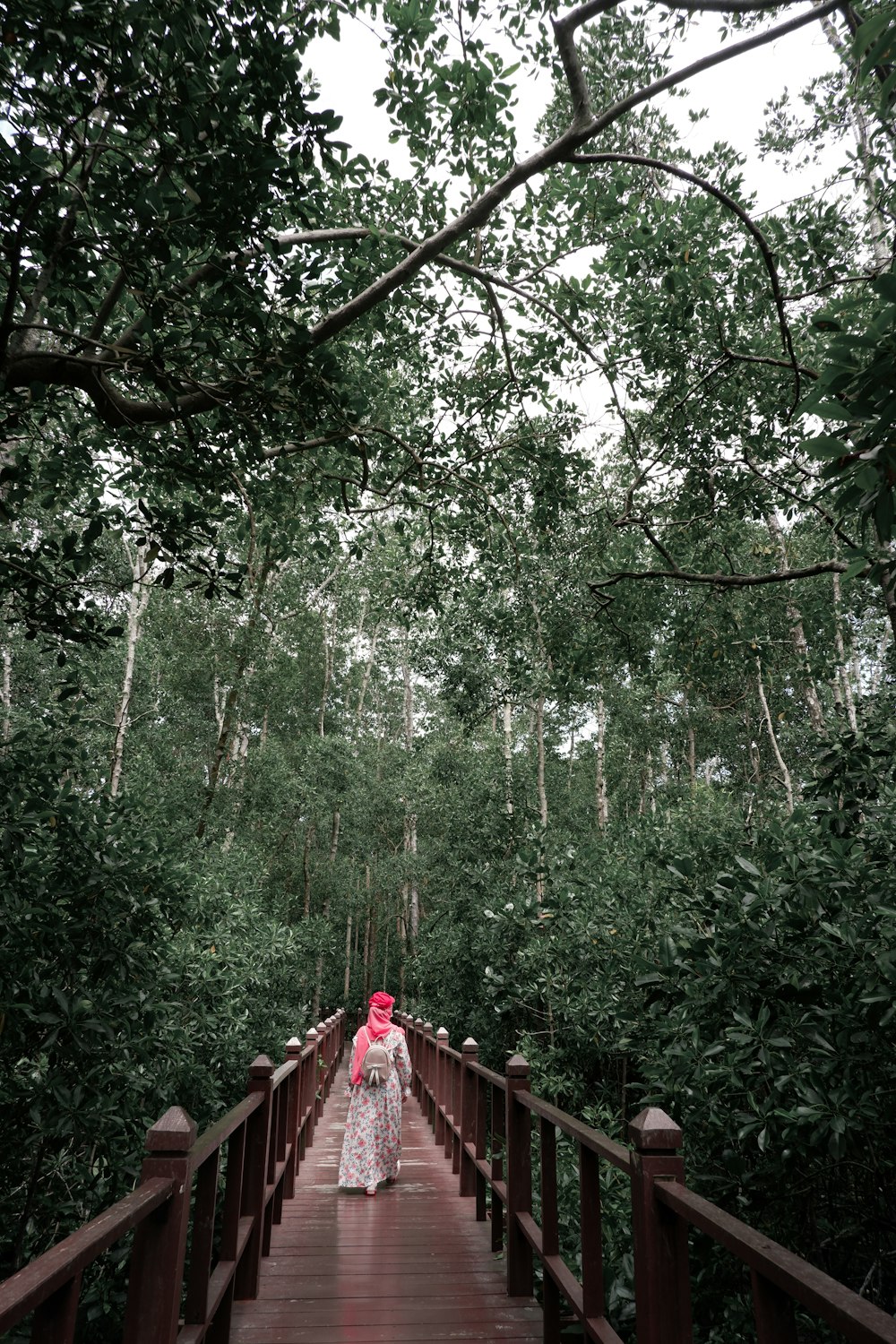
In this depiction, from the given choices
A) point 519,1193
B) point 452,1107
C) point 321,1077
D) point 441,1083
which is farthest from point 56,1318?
point 321,1077

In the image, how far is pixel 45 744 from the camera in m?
4.68

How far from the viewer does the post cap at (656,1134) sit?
2186mm

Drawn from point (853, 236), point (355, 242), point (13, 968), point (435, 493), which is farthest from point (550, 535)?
point (13, 968)

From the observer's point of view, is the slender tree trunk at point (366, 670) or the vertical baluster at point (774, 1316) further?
the slender tree trunk at point (366, 670)

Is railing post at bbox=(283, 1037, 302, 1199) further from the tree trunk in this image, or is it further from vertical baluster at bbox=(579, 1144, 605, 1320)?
the tree trunk

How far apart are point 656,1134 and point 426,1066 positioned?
10091 mm

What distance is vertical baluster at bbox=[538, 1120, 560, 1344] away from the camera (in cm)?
331

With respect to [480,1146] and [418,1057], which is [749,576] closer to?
[480,1146]

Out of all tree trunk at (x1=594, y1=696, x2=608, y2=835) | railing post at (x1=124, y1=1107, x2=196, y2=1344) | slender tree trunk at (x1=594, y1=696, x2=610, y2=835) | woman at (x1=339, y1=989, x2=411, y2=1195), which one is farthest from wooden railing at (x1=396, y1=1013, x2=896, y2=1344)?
tree trunk at (x1=594, y1=696, x2=608, y2=835)

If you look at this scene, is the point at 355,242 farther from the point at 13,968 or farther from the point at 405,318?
the point at 13,968

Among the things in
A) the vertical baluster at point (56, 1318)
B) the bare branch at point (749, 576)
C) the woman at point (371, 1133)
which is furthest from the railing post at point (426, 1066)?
the vertical baluster at point (56, 1318)

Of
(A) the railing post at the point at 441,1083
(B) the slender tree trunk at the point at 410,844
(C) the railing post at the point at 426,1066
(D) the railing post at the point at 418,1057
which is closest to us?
(A) the railing post at the point at 441,1083

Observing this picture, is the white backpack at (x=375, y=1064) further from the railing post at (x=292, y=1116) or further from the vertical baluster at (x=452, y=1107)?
the vertical baluster at (x=452, y=1107)

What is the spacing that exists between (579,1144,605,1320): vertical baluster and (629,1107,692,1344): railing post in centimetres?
54
